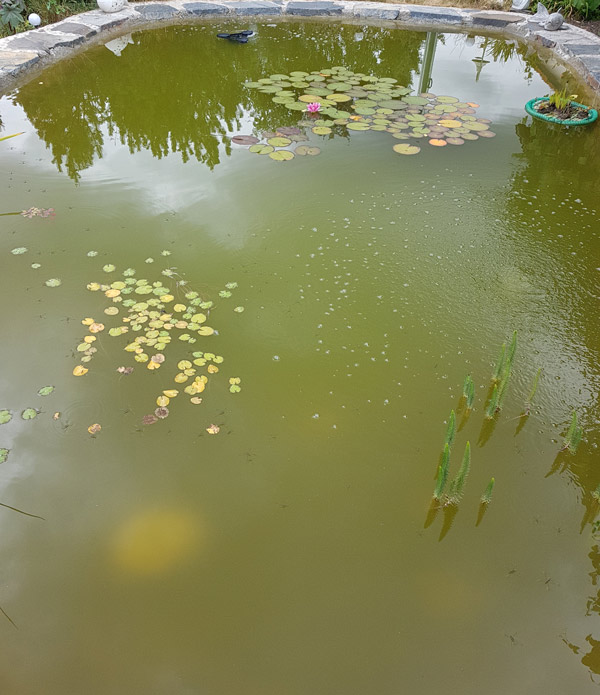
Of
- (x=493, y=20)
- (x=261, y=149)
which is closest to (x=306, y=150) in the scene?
(x=261, y=149)

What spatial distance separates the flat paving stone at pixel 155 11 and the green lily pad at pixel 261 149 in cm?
382

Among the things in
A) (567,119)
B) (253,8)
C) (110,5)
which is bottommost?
(567,119)

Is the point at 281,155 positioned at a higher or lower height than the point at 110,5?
lower

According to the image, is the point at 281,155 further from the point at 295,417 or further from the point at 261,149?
the point at 295,417

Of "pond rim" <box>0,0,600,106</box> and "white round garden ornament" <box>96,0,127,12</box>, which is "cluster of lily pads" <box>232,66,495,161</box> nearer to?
"pond rim" <box>0,0,600,106</box>

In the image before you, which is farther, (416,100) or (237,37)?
(237,37)

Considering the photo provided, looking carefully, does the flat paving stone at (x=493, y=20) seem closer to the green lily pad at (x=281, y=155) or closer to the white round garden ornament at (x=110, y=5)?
the white round garden ornament at (x=110, y=5)

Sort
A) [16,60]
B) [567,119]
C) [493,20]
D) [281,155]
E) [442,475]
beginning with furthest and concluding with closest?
[493,20] → [16,60] → [567,119] → [281,155] → [442,475]

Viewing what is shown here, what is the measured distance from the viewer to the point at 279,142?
3793mm

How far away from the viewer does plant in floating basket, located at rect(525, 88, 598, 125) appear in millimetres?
4098

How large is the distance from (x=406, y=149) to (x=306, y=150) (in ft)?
2.31

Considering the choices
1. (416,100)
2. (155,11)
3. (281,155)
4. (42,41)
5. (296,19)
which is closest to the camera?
(281,155)

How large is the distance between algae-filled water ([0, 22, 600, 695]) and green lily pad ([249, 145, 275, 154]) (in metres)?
0.08

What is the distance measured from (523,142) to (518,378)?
2524mm
